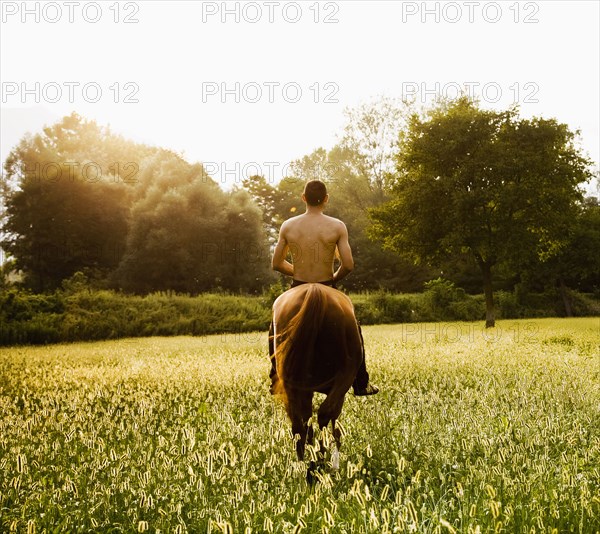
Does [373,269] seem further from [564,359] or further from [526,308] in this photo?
[564,359]

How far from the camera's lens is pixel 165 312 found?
31.9 m

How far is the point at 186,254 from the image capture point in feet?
148

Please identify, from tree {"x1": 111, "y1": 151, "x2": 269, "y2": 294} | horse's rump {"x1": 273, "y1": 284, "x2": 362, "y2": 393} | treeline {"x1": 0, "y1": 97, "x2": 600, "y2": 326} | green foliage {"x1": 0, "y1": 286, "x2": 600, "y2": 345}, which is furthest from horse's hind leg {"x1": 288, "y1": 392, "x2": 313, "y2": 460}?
tree {"x1": 111, "y1": 151, "x2": 269, "y2": 294}

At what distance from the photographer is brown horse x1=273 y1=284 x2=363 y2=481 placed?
19.3 ft

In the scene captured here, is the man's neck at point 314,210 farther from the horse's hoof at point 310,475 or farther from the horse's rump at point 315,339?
the horse's hoof at point 310,475

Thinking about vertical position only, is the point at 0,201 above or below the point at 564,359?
above

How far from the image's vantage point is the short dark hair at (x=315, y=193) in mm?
6496

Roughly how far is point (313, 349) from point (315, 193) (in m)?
1.81

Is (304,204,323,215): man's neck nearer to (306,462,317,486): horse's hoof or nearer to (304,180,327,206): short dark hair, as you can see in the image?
(304,180,327,206): short dark hair

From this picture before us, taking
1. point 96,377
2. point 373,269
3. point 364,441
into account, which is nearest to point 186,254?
point 373,269

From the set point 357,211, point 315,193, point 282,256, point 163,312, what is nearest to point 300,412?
point 282,256

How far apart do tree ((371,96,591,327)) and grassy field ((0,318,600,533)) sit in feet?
53.7

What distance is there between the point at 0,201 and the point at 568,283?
57.4 meters

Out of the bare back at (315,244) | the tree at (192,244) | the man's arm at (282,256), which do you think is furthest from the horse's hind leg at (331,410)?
the tree at (192,244)
